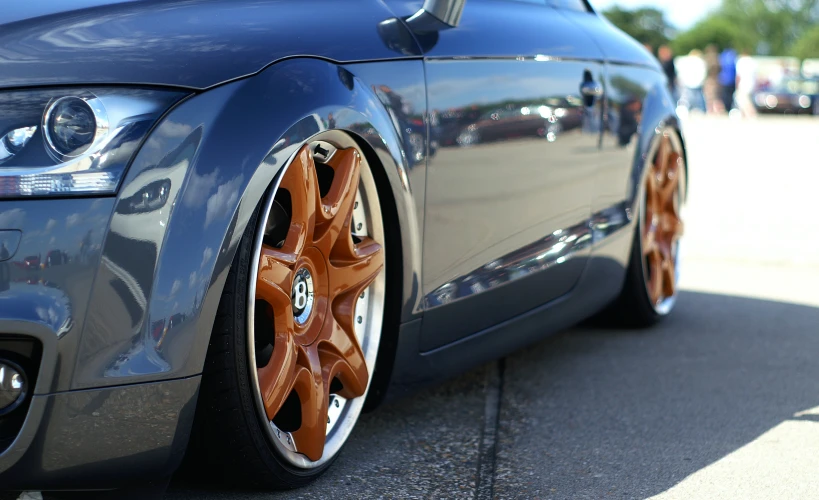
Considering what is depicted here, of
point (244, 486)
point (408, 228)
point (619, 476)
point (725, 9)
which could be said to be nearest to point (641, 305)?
point (619, 476)

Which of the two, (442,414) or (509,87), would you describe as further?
(442,414)

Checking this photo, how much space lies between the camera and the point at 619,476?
271 cm

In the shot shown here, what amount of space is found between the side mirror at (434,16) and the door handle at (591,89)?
0.78 meters

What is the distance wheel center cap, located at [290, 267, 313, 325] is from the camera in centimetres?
240

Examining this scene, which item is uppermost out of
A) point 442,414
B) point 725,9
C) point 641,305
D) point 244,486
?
point 244,486

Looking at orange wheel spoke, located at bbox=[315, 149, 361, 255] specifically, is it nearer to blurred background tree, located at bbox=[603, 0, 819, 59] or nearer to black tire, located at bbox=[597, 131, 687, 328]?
black tire, located at bbox=[597, 131, 687, 328]

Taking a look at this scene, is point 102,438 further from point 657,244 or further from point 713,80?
point 713,80

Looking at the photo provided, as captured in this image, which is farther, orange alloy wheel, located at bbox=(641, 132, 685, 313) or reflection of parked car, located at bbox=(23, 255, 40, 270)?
orange alloy wheel, located at bbox=(641, 132, 685, 313)

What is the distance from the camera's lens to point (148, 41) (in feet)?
6.70

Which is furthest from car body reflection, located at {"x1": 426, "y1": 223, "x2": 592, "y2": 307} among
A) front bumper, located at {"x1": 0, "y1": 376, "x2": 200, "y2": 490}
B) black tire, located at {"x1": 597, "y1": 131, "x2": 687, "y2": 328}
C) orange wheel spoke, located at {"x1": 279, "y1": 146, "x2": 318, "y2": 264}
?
front bumper, located at {"x1": 0, "y1": 376, "x2": 200, "y2": 490}

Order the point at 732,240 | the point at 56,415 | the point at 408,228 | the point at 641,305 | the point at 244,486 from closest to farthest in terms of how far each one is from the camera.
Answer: the point at 56,415, the point at 244,486, the point at 408,228, the point at 641,305, the point at 732,240

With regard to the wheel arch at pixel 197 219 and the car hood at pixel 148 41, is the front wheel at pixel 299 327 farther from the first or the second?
the car hood at pixel 148 41

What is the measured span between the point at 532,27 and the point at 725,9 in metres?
135

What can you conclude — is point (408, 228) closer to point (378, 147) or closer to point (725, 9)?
point (378, 147)
